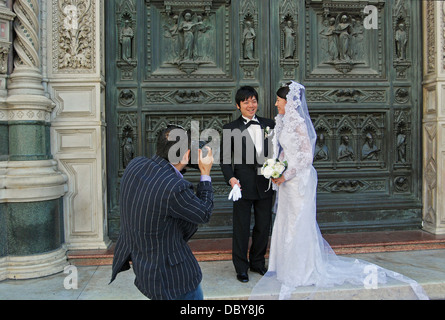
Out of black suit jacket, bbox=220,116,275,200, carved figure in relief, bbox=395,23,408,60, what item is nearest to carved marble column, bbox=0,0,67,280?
black suit jacket, bbox=220,116,275,200

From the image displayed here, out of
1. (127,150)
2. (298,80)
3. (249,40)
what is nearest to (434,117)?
(298,80)

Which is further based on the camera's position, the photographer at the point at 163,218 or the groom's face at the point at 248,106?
the groom's face at the point at 248,106

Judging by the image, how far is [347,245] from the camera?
5230 mm

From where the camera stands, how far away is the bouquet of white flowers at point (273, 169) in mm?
3982

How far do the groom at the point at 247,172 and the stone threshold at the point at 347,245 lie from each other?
732 millimetres

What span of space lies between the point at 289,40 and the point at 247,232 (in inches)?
118

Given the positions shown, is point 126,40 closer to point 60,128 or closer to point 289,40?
point 60,128

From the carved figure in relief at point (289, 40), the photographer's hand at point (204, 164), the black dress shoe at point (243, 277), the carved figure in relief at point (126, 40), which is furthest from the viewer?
the carved figure in relief at point (289, 40)

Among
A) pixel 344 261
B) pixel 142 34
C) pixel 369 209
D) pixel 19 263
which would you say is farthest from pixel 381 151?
pixel 19 263

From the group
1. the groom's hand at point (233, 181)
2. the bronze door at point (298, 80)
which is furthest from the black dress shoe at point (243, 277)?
the bronze door at point (298, 80)

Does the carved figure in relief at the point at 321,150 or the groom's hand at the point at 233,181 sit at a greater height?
the carved figure in relief at the point at 321,150

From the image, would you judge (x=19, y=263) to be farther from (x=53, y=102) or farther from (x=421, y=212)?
(x=421, y=212)

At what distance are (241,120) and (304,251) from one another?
5.36 feet

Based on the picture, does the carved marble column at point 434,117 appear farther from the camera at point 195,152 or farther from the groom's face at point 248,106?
the camera at point 195,152
